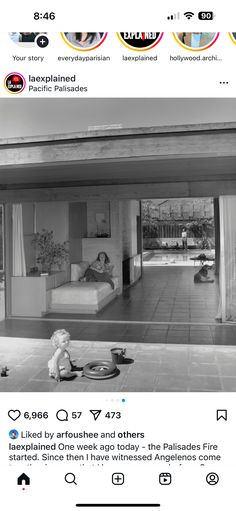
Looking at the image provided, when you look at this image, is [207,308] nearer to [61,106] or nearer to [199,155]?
[199,155]

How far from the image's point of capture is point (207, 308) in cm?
812

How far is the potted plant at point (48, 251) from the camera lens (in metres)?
8.63

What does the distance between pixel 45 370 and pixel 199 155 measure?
9.42 feet
